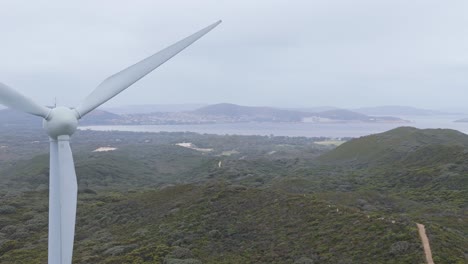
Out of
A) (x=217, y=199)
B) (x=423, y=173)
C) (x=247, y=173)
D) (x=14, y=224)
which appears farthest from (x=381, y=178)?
(x=14, y=224)

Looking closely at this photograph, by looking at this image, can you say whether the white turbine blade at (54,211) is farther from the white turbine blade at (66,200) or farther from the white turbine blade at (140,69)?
the white turbine blade at (140,69)

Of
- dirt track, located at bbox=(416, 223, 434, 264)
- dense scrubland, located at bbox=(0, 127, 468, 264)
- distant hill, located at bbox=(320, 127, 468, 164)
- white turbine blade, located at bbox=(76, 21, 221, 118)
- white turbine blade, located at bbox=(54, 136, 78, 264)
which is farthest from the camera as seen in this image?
distant hill, located at bbox=(320, 127, 468, 164)

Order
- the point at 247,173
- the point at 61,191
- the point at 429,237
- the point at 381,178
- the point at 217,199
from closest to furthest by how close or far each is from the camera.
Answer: the point at 61,191 → the point at 429,237 → the point at 217,199 → the point at 381,178 → the point at 247,173

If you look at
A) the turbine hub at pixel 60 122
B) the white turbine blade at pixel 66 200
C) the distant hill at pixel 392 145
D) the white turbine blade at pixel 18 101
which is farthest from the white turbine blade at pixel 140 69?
the distant hill at pixel 392 145

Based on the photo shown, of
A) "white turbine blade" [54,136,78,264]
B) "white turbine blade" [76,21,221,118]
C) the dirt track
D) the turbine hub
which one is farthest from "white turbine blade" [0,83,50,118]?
the dirt track

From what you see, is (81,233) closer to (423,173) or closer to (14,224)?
(14,224)

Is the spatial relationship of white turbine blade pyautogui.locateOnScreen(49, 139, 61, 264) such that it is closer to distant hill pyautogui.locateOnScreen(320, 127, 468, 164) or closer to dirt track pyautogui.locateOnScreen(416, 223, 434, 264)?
dirt track pyautogui.locateOnScreen(416, 223, 434, 264)
